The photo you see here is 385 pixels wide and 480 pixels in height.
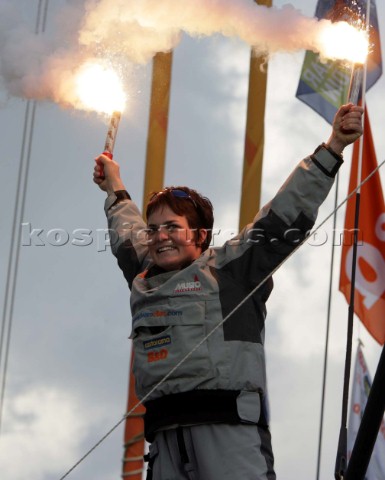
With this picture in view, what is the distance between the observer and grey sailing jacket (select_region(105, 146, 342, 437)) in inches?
145

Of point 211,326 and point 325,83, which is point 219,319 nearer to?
point 211,326

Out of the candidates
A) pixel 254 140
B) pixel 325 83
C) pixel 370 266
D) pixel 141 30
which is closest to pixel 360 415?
pixel 370 266

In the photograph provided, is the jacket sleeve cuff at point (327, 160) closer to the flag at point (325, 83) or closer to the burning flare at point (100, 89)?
the burning flare at point (100, 89)

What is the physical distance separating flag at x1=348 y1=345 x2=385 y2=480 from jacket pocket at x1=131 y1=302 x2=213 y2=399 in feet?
17.5

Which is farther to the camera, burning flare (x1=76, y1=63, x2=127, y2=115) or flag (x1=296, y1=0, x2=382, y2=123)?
flag (x1=296, y1=0, x2=382, y2=123)

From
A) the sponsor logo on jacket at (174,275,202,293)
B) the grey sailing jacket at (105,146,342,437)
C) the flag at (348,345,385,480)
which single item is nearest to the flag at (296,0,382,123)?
the flag at (348,345,385,480)

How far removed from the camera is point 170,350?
3.77 metres

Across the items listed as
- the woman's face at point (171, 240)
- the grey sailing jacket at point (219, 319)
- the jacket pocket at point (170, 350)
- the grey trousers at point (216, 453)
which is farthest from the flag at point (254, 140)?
the grey trousers at point (216, 453)

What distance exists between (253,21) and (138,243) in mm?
1619

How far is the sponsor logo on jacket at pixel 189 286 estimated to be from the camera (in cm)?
385

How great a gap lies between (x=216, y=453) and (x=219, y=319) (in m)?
0.44

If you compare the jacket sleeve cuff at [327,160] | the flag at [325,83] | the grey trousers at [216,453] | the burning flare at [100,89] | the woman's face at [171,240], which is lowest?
the grey trousers at [216,453]

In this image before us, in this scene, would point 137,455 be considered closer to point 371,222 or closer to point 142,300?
point 142,300

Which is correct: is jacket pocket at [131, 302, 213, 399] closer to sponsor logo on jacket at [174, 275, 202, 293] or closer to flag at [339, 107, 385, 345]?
sponsor logo on jacket at [174, 275, 202, 293]
